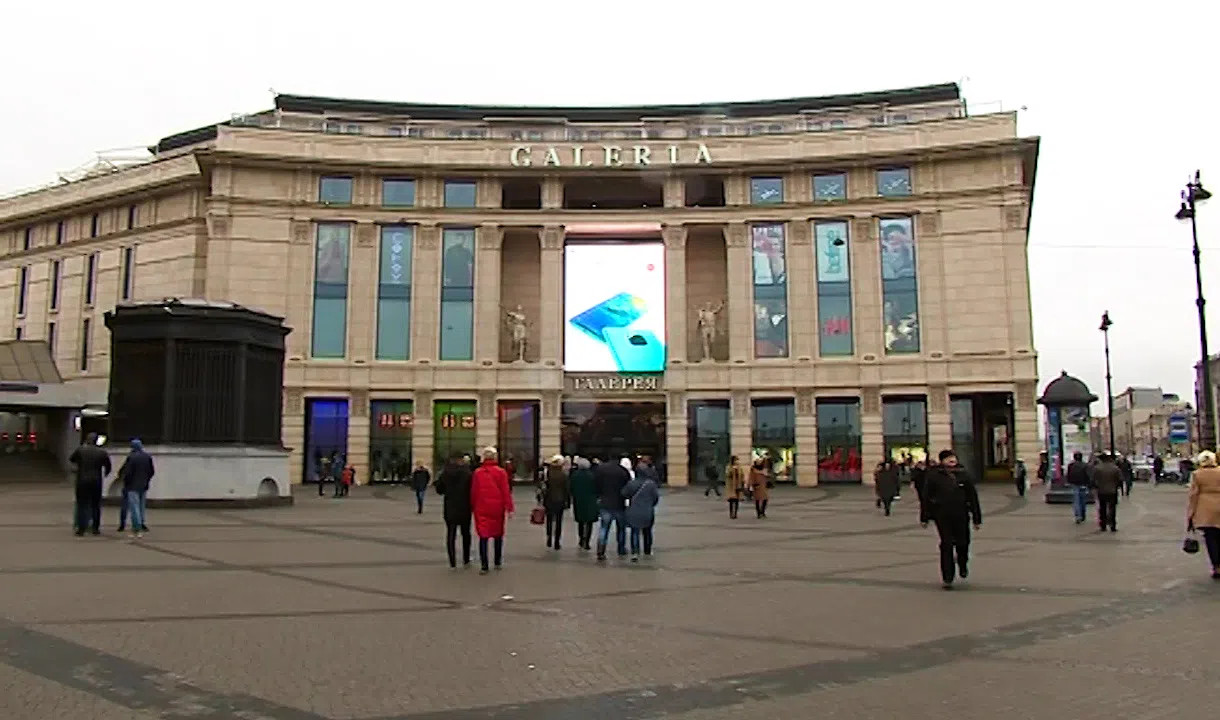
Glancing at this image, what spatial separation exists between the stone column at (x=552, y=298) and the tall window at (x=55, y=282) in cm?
3144

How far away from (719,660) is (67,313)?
6054cm

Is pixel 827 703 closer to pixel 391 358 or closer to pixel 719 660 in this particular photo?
pixel 719 660

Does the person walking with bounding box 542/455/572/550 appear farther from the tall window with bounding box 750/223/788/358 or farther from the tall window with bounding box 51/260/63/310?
the tall window with bounding box 51/260/63/310

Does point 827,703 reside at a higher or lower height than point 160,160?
lower

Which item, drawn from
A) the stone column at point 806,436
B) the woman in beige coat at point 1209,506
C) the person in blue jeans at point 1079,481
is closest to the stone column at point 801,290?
the stone column at point 806,436

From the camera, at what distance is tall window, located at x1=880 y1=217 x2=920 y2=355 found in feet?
157

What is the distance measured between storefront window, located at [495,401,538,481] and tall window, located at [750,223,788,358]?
1220 cm

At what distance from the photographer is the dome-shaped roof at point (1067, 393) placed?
99.3 ft

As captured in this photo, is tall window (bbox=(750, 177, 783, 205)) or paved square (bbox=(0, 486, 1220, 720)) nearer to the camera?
paved square (bbox=(0, 486, 1220, 720))

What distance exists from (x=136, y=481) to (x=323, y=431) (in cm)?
3091

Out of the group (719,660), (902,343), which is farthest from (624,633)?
(902,343)

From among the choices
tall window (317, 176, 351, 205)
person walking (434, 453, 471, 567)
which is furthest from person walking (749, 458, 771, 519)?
tall window (317, 176, 351, 205)

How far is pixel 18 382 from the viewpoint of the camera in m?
46.1

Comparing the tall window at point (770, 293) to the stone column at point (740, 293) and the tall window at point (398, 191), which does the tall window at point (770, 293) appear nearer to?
the stone column at point (740, 293)
